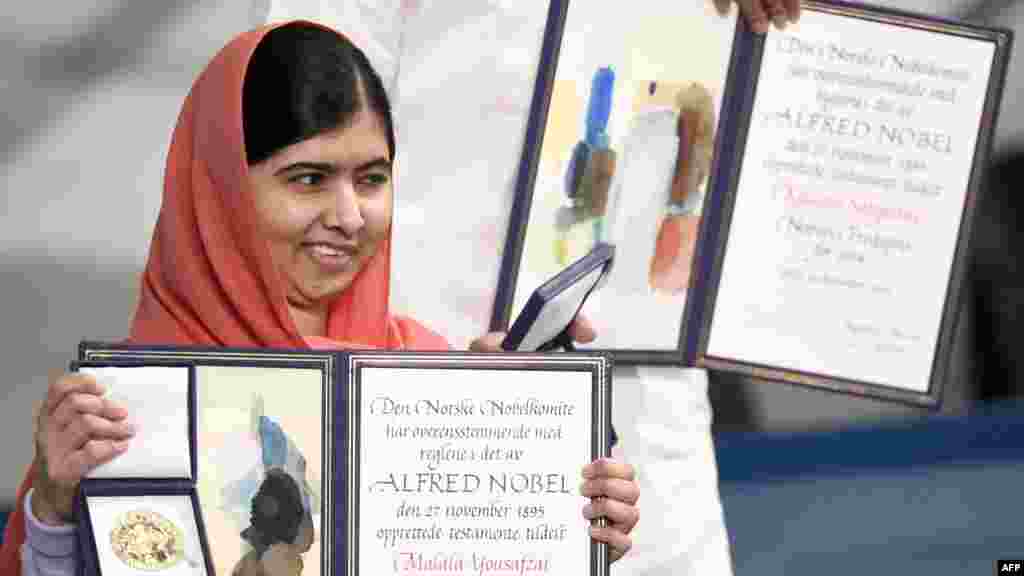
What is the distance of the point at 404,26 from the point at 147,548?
3.91ft

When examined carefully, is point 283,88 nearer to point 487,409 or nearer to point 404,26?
point 487,409

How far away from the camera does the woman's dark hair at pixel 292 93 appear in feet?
6.65

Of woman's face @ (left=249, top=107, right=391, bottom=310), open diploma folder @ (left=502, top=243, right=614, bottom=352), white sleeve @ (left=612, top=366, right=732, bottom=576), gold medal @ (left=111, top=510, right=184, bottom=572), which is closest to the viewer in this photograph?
gold medal @ (left=111, top=510, right=184, bottom=572)

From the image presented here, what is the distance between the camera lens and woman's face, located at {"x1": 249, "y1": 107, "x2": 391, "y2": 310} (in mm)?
2035

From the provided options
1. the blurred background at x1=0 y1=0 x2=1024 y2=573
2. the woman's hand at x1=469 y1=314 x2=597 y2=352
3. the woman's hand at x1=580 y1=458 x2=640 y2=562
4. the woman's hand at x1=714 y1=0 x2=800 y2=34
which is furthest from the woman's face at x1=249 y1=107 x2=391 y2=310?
the blurred background at x1=0 y1=0 x2=1024 y2=573

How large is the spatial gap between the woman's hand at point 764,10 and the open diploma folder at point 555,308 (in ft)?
2.39

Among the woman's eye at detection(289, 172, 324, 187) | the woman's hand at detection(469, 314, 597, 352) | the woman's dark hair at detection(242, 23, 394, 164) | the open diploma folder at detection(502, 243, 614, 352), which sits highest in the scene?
the woman's dark hair at detection(242, 23, 394, 164)

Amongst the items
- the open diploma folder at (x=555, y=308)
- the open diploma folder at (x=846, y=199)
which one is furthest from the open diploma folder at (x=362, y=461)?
the open diploma folder at (x=846, y=199)

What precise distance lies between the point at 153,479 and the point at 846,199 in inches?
53.5

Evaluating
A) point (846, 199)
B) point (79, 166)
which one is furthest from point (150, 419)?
point (79, 166)

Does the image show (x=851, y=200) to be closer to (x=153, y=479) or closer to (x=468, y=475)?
(x=468, y=475)

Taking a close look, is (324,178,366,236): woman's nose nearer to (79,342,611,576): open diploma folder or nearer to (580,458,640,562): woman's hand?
(79,342,611,576): open diploma folder

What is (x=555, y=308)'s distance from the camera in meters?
1.97

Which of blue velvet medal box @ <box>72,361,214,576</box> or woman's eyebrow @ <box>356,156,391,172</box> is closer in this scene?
blue velvet medal box @ <box>72,361,214,576</box>
